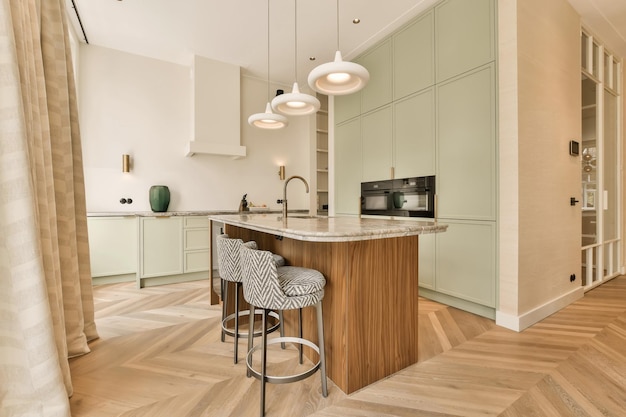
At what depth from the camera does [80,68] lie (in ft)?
12.9

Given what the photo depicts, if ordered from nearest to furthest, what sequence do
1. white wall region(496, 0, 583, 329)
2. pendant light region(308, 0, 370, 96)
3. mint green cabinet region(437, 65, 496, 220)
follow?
pendant light region(308, 0, 370, 96)
white wall region(496, 0, 583, 329)
mint green cabinet region(437, 65, 496, 220)

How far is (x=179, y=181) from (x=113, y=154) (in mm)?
902

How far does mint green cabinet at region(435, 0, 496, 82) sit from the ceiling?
0.35m

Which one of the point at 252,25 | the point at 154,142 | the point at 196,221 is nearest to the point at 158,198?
the point at 196,221

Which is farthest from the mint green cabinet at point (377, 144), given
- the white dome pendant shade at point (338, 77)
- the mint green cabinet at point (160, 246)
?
the mint green cabinet at point (160, 246)

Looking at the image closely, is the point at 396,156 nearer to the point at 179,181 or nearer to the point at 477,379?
the point at 477,379

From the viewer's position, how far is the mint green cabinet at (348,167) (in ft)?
13.8

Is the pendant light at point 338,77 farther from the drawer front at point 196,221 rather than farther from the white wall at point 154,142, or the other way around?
the white wall at point 154,142

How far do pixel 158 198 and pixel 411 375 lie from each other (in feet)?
12.5

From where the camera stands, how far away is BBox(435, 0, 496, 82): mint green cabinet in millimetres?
2688

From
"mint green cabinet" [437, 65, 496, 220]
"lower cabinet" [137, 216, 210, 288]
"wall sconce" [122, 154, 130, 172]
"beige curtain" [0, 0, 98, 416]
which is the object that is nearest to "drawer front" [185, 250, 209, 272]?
"lower cabinet" [137, 216, 210, 288]

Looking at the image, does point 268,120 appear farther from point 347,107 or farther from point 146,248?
point 146,248

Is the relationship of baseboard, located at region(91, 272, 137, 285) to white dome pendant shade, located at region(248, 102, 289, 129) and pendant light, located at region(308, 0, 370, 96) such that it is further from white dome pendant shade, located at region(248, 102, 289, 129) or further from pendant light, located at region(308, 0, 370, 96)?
pendant light, located at region(308, 0, 370, 96)

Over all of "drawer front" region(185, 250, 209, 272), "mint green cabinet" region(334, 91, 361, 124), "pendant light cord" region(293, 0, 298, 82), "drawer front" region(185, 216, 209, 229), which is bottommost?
"drawer front" region(185, 250, 209, 272)
